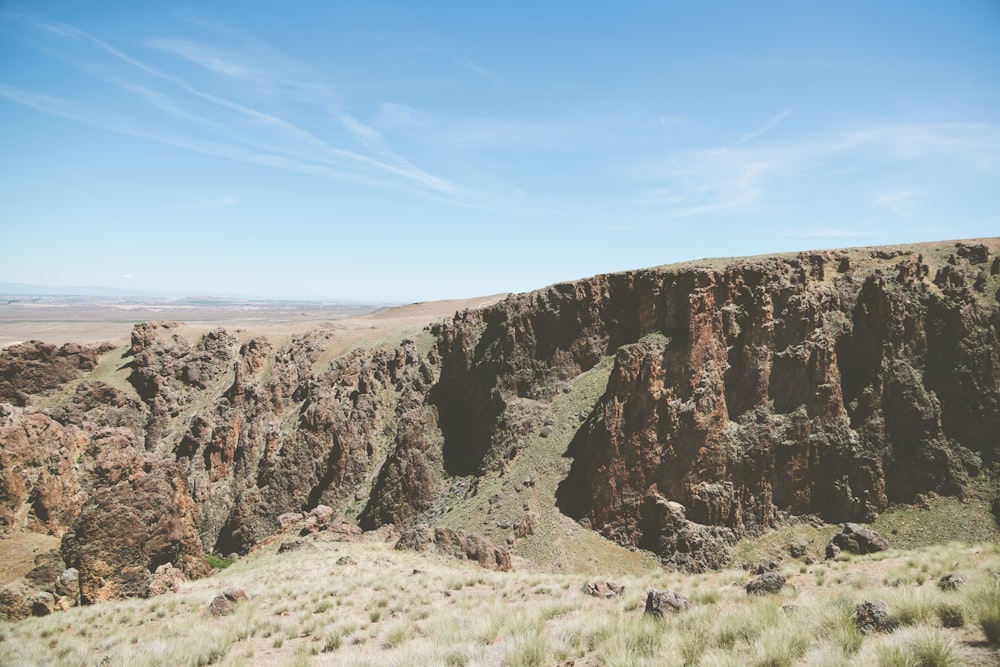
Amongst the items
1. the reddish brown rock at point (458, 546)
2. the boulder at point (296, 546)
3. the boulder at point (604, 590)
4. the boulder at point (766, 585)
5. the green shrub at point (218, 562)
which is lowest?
the green shrub at point (218, 562)

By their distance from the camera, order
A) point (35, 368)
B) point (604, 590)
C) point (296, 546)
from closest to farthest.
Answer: point (604, 590) < point (296, 546) < point (35, 368)

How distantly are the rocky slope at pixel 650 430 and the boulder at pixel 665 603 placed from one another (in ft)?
57.7

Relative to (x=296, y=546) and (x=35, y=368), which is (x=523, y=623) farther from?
(x=35, y=368)

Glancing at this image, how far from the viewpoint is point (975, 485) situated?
27359 millimetres

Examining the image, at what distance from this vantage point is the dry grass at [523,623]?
7.15 metres

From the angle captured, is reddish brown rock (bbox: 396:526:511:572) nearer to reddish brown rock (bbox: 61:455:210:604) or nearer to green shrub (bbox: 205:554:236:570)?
reddish brown rock (bbox: 61:455:210:604)

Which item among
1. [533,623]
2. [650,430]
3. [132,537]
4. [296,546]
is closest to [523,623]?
[533,623]

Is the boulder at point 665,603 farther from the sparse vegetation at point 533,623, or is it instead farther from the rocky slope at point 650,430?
the rocky slope at point 650,430

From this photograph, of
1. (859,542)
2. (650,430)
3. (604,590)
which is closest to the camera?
(604,590)

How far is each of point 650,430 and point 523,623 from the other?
22555mm

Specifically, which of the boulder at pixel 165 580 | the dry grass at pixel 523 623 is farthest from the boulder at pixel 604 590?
the boulder at pixel 165 580

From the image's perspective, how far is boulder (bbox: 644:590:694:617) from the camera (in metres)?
9.93

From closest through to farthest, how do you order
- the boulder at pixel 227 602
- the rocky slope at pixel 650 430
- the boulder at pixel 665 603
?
1. the boulder at pixel 665 603
2. the boulder at pixel 227 602
3. the rocky slope at pixel 650 430

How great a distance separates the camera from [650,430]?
103 ft
